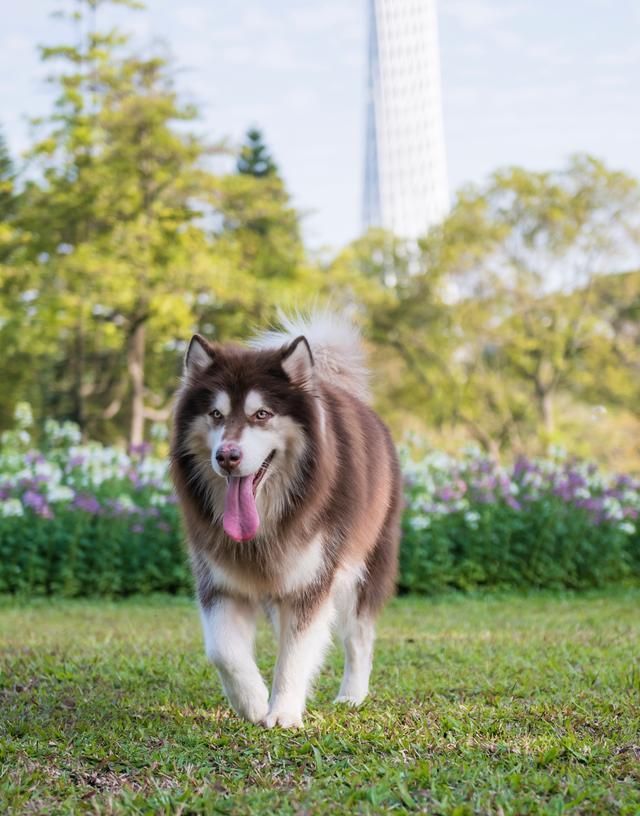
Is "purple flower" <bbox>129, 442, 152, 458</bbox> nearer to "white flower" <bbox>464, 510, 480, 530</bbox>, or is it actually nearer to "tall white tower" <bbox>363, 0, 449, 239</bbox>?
"white flower" <bbox>464, 510, 480, 530</bbox>

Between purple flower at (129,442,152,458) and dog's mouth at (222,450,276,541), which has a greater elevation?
dog's mouth at (222,450,276,541)

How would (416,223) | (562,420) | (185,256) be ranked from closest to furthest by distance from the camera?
(185,256), (562,420), (416,223)

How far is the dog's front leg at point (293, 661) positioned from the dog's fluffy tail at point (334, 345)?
1341 mm

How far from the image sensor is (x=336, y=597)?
14.6 feet

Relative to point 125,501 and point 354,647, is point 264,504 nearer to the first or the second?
point 354,647

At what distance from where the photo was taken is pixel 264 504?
388 cm

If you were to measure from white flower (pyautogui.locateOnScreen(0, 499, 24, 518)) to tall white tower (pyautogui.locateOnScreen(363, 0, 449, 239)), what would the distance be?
82985 millimetres

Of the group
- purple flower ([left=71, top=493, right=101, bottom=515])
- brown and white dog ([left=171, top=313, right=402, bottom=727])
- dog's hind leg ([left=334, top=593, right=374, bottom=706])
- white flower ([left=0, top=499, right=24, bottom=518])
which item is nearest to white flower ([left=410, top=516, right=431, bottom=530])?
purple flower ([left=71, top=493, right=101, bottom=515])

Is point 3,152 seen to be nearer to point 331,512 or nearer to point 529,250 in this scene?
point 529,250

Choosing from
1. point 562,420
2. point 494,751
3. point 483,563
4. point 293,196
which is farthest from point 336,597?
point 562,420

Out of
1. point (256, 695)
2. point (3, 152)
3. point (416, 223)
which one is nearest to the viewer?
point (256, 695)

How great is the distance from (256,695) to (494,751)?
96cm

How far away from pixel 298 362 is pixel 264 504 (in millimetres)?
590

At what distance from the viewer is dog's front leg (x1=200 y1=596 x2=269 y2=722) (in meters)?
3.78
